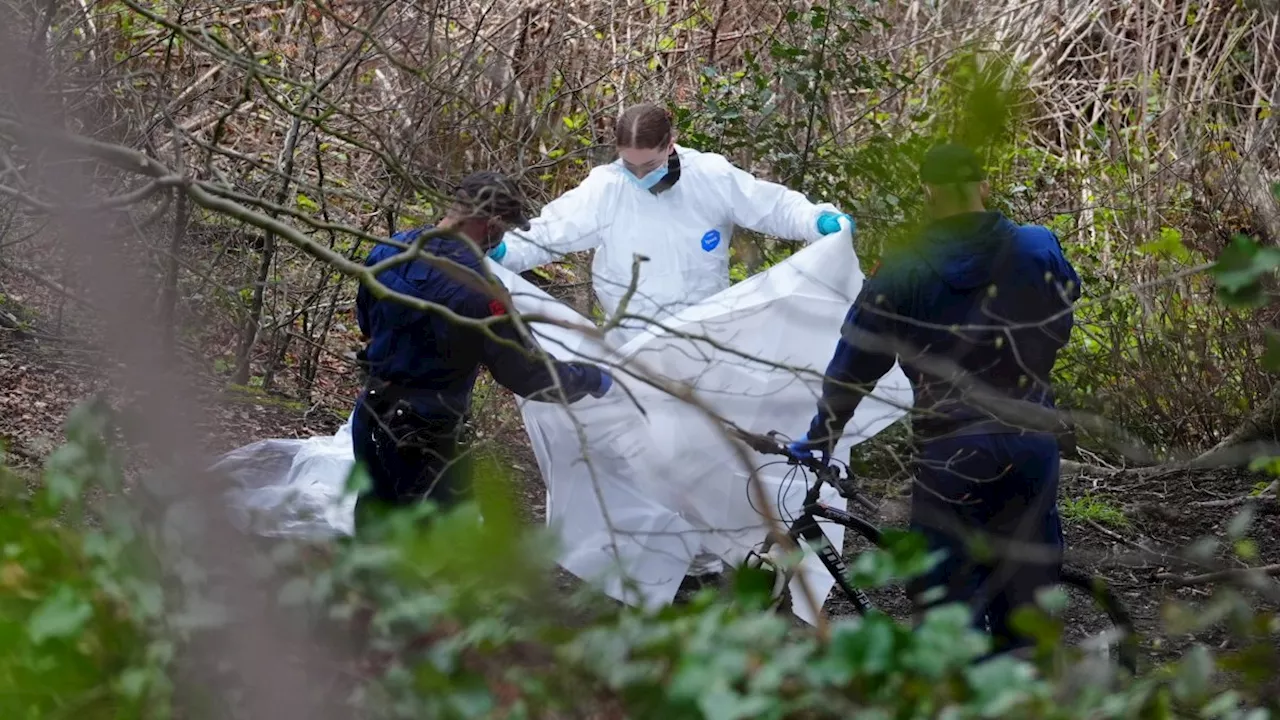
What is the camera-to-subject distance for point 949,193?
73.4 inches

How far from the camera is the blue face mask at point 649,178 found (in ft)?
16.6

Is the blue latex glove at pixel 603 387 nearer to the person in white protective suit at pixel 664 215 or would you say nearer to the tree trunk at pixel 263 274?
the person in white protective suit at pixel 664 215

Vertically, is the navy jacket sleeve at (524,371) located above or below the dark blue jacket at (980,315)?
below

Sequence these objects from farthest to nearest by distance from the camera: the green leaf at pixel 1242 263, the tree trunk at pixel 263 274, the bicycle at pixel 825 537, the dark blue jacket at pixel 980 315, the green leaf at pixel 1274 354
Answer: the tree trunk at pixel 263 274 < the bicycle at pixel 825 537 < the dark blue jacket at pixel 980 315 < the green leaf at pixel 1274 354 < the green leaf at pixel 1242 263

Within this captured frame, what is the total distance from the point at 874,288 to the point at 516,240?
1.40 m

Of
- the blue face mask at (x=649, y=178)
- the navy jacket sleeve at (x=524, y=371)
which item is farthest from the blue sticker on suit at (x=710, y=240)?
the navy jacket sleeve at (x=524, y=371)

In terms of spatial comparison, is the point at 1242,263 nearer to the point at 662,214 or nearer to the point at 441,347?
the point at 441,347

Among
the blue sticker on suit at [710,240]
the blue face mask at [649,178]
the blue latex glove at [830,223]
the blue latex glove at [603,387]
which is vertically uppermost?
the blue face mask at [649,178]

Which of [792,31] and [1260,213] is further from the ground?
[792,31]

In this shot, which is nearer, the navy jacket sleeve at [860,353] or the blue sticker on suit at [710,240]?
the navy jacket sleeve at [860,353]

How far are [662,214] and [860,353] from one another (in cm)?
147

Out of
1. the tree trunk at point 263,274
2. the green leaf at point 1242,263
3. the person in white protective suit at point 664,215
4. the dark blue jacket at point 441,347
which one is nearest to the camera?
the green leaf at point 1242,263

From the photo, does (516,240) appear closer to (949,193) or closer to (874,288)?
(874,288)

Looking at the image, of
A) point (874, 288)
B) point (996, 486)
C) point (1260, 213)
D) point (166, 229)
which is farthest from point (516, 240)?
point (1260, 213)
